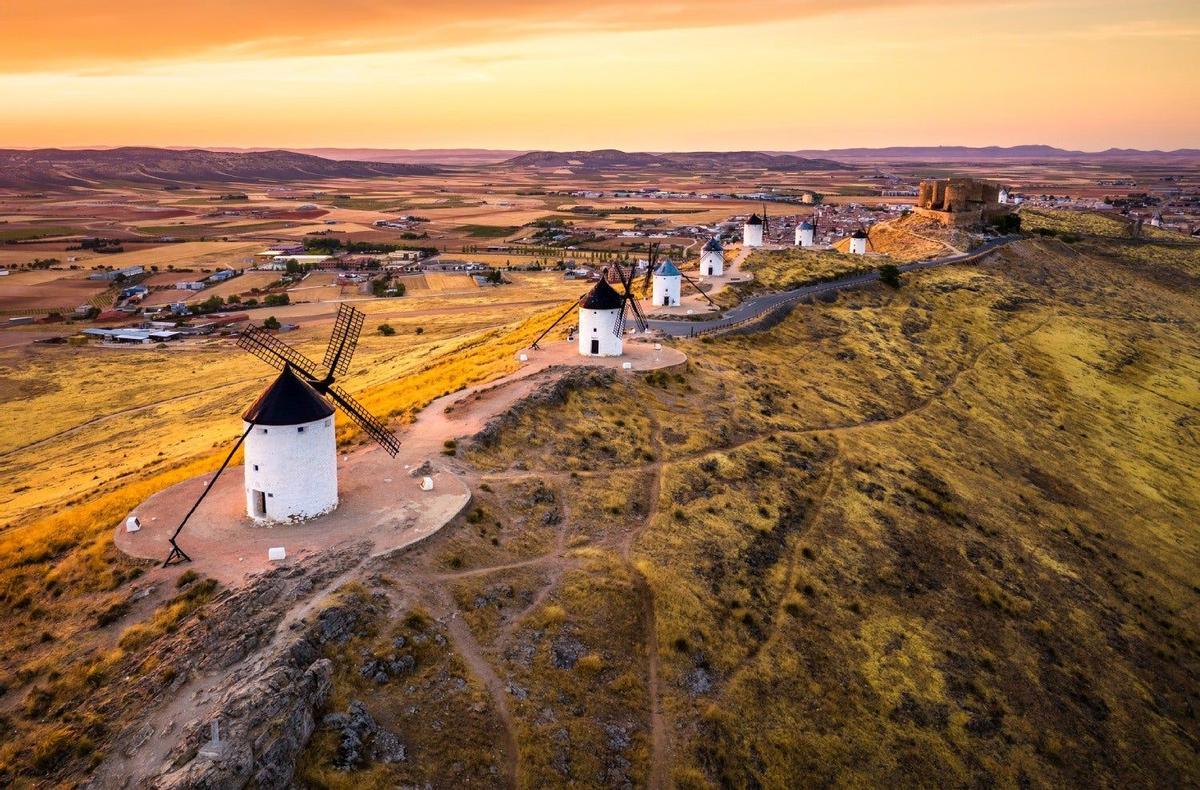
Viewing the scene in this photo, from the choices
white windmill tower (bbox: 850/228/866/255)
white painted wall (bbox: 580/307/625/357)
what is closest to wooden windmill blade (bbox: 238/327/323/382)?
white painted wall (bbox: 580/307/625/357)

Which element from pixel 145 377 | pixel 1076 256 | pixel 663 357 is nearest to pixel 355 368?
pixel 145 377

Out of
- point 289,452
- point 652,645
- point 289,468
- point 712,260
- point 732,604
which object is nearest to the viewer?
point 652,645

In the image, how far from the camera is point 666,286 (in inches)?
2662

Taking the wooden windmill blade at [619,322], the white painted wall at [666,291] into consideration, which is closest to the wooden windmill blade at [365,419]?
the wooden windmill blade at [619,322]

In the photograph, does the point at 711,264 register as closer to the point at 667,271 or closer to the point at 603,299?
the point at 667,271

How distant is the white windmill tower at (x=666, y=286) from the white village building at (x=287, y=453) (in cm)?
4329

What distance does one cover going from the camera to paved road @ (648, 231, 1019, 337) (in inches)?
2395

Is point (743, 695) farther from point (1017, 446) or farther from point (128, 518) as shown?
point (1017, 446)

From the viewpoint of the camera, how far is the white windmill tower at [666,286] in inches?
2655

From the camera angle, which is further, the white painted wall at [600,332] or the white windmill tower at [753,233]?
the white windmill tower at [753,233]

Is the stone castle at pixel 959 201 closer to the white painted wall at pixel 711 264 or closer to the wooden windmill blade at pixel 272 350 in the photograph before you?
the white painted wall at pixel 711 264

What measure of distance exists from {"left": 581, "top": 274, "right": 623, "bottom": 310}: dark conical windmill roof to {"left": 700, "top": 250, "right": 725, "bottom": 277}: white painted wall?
35.9 meters

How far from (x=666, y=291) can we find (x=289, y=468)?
45181mm

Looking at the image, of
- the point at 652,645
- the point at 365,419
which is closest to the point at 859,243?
the point at 365,419
